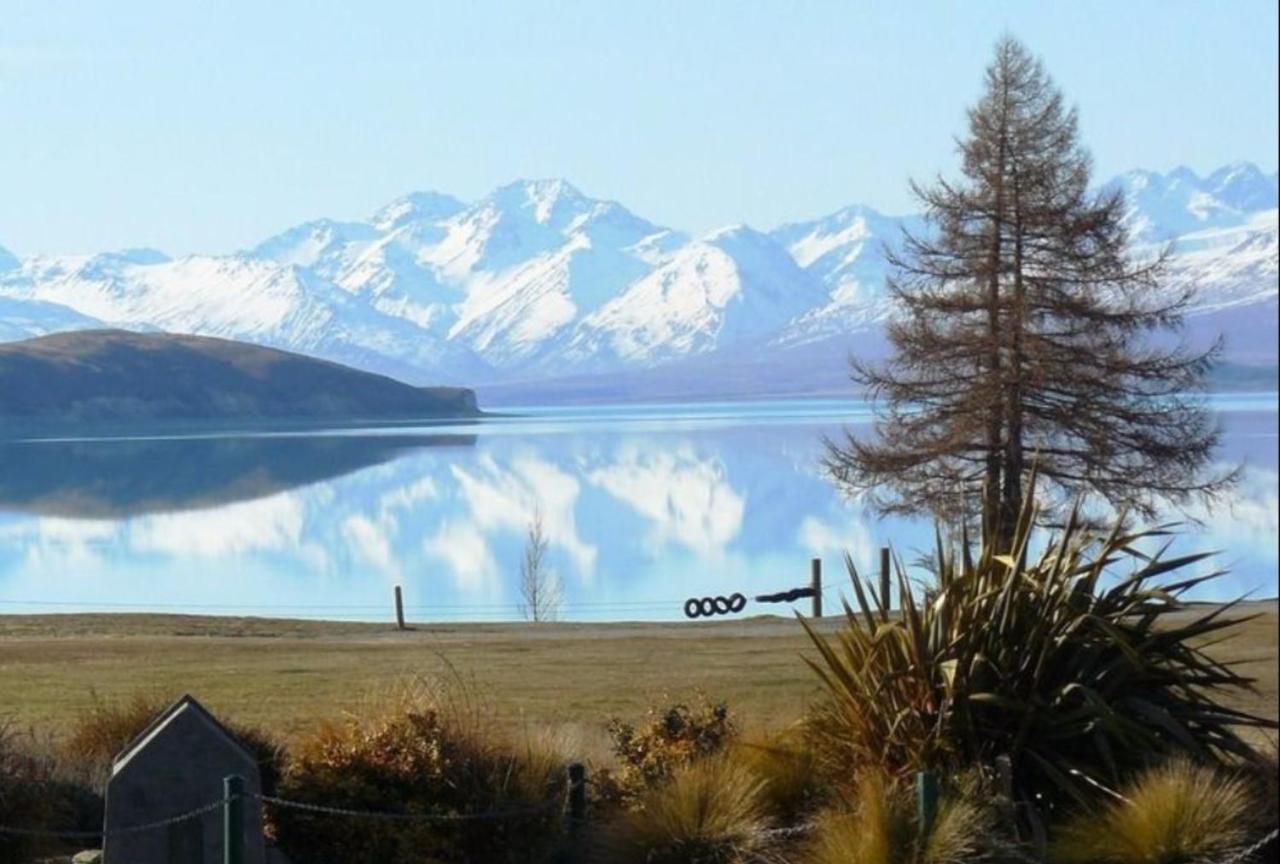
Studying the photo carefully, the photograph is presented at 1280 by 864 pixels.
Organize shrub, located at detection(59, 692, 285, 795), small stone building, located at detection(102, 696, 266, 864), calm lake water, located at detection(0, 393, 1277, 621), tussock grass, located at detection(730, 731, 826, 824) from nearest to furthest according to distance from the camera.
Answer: small stone building, located at detection(102, 696, 266, 864), tussock grass, located at detection(730, 731, 826, 824), shrub, located at detection(59, 692, 285, 795), calm lake water, located at detection(0, 393, 1277, 621)

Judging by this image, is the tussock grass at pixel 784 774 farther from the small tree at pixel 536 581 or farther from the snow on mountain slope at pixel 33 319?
the small tree at pixel 536 581

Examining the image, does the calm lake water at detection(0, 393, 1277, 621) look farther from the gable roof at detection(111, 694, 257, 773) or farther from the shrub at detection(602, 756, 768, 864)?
the gable roof at detection(111, 694, 257, 773)

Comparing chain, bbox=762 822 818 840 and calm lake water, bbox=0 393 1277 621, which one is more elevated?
calm lake water, bbox=0 393 1277 621

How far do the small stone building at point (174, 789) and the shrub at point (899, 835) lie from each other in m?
3.17

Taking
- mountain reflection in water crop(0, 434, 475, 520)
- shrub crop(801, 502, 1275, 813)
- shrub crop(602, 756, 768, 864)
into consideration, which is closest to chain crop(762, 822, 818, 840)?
shrub crop(602, 756, 768, 864)

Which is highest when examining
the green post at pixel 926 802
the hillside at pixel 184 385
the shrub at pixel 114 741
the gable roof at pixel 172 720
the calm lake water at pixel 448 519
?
the hillside at pixel 184 385

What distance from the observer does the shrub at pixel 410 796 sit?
12422 mm

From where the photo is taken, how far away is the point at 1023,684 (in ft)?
43.7

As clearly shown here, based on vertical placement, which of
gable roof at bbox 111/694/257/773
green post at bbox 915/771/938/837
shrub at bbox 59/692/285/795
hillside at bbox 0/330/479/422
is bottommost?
green post at bbox 915/771/938/837

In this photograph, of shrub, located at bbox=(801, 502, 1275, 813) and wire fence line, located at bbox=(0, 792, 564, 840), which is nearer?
wire fence line, located at bbox=(0, 792, 564, 840)

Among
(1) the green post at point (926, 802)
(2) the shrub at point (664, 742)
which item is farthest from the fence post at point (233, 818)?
(1) the green post at point (926, 802)

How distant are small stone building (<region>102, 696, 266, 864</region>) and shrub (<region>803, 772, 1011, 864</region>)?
3.17m

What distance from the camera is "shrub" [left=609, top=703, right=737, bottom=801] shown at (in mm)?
13594

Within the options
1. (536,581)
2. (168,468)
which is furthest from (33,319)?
(536,581)
